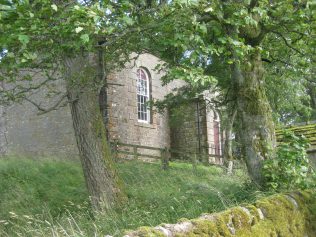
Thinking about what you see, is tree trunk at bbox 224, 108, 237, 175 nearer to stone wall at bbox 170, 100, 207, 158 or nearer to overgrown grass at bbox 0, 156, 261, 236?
overgrown grass at bbox 0, 156, 261, 236

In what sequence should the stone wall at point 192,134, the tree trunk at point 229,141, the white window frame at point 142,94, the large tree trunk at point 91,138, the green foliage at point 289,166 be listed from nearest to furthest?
the green foliage at point 289,166 → the large tree trunk at point 91,138 → the tree trunk at point 229,141 → the white window frame at point 142,94 → the stone wall at point 192,134

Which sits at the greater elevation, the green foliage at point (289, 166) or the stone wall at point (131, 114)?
the stone wall at point (131, 114)

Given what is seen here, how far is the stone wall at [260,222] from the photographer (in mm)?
3638

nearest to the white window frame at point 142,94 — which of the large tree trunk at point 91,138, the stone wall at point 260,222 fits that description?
the large tree trunk at point 91,138

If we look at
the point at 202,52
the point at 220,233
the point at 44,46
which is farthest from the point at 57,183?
the point at 220,233

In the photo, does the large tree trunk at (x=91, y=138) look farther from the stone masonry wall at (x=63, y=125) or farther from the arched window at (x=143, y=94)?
the arched window at (x=143, y=94)

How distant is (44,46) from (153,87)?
1501 cm

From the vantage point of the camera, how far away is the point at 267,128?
8492 mm

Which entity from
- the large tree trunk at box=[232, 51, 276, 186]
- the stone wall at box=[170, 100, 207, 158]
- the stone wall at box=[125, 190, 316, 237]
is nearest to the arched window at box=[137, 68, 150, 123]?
the stone wall at box=[170, 100, 207, 158]

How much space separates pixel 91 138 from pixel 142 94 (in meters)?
12.0

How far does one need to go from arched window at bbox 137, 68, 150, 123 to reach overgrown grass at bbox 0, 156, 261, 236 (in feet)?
19.1

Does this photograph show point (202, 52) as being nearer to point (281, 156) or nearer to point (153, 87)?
point (281, 156)

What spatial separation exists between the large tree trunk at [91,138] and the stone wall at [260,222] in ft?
15.1

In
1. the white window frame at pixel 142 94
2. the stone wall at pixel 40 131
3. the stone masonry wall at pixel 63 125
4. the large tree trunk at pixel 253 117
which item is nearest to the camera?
the large tree trunk at pixel 253 117
